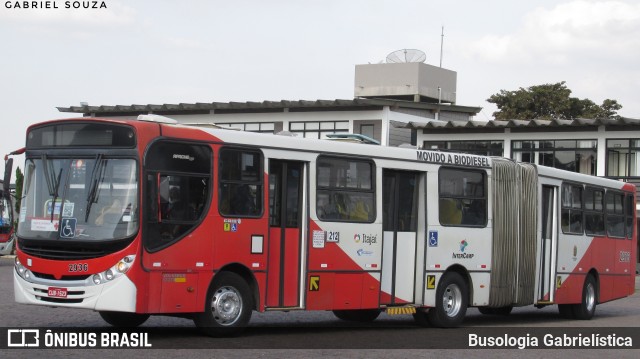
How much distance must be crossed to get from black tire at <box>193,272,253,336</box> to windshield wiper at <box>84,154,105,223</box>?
207 centimetres

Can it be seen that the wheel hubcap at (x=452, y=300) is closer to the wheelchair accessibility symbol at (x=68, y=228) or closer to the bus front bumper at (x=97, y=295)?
the bus front bumper at (x=97, y=295)

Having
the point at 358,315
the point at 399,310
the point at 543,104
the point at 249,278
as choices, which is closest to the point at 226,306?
the point at 249,278

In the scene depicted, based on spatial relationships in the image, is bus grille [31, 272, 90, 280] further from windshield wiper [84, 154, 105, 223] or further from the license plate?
windshield wiper [84, 154, 105, 223]

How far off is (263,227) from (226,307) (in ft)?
4.52

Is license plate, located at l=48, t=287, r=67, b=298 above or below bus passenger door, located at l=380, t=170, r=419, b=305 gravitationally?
below

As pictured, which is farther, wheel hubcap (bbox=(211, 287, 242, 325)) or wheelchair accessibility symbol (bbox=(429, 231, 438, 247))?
wheelchair accessibility symbol (bbox=(429, 231, 438, 247))

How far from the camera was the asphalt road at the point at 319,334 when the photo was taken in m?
13.6

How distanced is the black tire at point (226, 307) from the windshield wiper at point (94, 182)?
207 cm

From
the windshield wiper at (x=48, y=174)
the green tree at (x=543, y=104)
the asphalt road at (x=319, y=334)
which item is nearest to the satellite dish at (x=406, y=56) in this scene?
the green tree at (x=543, y=104)

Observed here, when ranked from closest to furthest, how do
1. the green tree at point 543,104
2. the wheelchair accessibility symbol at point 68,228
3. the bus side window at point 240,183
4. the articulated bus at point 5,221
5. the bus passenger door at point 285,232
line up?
the wheelchair accessibility symbol at point 68,228, the bus side window at point 240,183, the bus passenger door at point 285,232, the articulated bus at point 5,221, the green tree at point 543,104

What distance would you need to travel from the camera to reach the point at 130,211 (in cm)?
1420

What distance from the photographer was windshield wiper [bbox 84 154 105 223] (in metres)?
14.3

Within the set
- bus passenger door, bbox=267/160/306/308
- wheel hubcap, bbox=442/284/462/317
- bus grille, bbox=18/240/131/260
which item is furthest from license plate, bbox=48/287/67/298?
wheel hubcap, bbox=442/284/462/317

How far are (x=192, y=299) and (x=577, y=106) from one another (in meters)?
60.6
